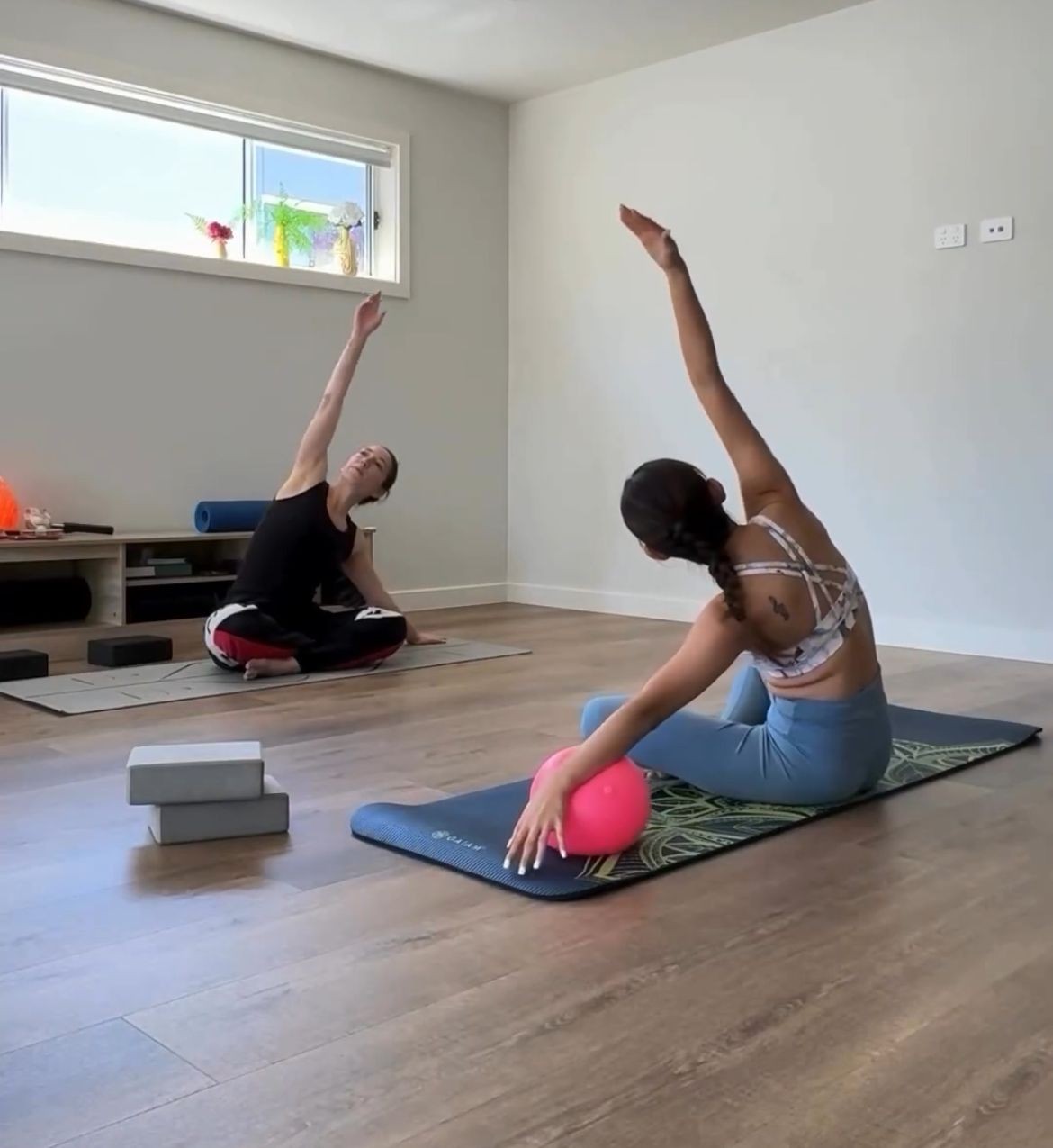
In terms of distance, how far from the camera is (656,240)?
249 centimetres

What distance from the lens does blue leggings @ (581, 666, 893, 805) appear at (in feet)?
7.85

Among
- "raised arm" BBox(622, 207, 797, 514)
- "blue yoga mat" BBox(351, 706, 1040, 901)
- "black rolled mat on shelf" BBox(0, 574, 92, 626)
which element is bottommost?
"blue yoga mat" BBox(351, 706, 1040, 901)

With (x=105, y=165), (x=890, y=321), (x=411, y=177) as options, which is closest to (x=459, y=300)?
(x=411, y=177)

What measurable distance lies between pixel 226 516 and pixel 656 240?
2.95m

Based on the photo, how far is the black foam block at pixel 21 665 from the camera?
3.99m

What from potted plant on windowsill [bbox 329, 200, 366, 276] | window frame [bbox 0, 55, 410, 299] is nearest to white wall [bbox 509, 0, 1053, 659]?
window frame [bbox 0, 55, 410, 299]

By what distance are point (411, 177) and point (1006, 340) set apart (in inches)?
116

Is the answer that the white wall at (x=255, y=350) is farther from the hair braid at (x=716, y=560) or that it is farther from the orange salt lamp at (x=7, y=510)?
the hair braid at (x=716, y=560)

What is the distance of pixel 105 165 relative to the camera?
5.14 meters

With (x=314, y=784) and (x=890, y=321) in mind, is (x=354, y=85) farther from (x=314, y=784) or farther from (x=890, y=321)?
(x=314, y=784)

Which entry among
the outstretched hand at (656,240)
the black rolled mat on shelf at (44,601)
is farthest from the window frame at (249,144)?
the outstretched hand at (656,240)

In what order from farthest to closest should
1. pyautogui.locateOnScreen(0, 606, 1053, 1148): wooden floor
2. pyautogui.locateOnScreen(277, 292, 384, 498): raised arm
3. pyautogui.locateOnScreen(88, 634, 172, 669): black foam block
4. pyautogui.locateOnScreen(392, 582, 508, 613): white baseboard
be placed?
pyautogui.locateOnScreen(392, 582, 508, 613): white baseboard
pyautogui.locateOnScreen(88, 634, 172, 669): black foam block
pyautogui.locateOnScreen(277, 292, 384, 498): raised arm
pyautogui.locateOnScreen(0, 606, 1053, 1148): wooden floor

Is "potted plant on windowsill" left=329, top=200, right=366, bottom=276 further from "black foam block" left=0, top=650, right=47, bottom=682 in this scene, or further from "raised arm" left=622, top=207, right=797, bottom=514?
"raised arm" left=622, top=207, right=797, bottom=514

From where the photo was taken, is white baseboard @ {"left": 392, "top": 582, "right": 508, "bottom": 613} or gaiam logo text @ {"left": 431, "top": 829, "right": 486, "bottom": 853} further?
white baseboard @ {"left": 392, "top": 582, "right": 508, "bottom": 613}
